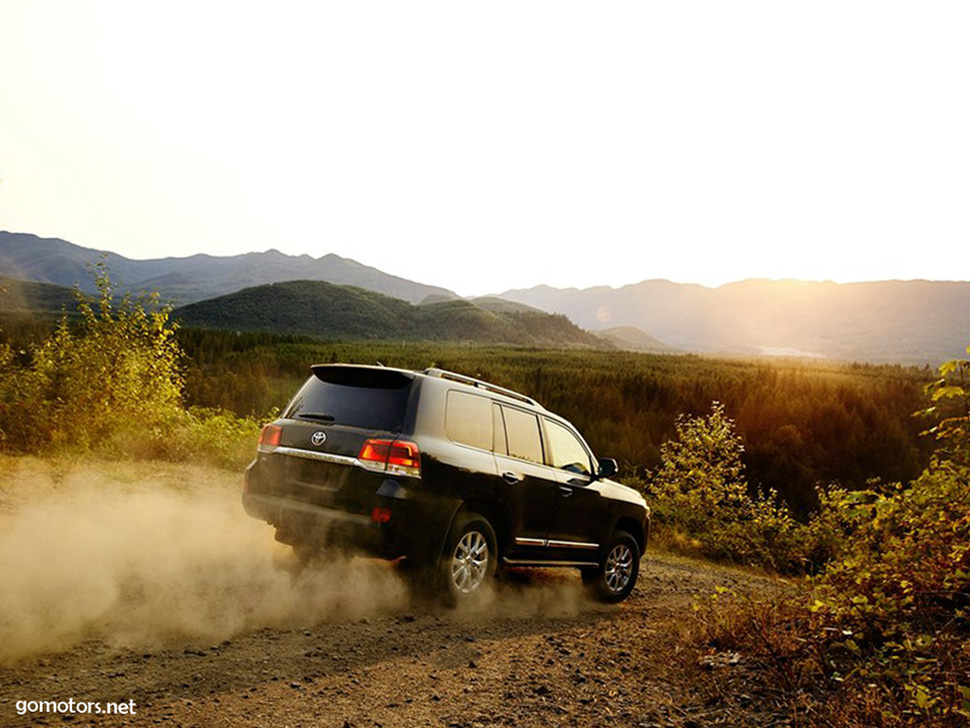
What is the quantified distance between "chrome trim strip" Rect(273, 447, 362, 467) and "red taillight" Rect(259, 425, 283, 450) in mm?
91

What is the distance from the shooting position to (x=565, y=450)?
802 cm

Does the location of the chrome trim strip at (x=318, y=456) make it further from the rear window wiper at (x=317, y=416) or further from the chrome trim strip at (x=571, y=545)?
the chrome trim strip at (x=571, y=545)

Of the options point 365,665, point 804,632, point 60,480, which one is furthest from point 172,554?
point 804,632

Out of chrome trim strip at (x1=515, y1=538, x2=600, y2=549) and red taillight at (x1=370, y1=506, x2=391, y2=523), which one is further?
chrome trim strip at (x1=515, y1=538, x2=600, y2=549)

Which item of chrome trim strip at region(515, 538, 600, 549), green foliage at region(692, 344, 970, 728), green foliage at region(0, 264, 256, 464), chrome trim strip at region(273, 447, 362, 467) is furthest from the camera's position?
green foliage at region(0, 264, 256, 464)

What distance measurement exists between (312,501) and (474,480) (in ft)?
4.76

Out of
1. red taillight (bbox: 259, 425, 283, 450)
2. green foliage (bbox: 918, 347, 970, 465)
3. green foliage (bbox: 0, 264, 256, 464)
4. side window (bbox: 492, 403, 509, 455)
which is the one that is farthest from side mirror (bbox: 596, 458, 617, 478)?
green foliage (bbox: 0, 264, 256, 464)

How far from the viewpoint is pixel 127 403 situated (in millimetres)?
14211

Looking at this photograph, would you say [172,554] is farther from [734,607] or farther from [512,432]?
[734,607]

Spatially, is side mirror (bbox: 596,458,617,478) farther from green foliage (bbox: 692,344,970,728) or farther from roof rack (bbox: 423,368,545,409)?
green foliage (bbox: 692,344,970,728)

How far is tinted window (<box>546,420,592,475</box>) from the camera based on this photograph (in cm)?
778

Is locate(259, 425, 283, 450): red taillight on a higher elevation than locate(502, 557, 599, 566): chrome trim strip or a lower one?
higher

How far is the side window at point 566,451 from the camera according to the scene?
7786mm

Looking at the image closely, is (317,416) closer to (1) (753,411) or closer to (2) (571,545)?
(2) (571,545)
